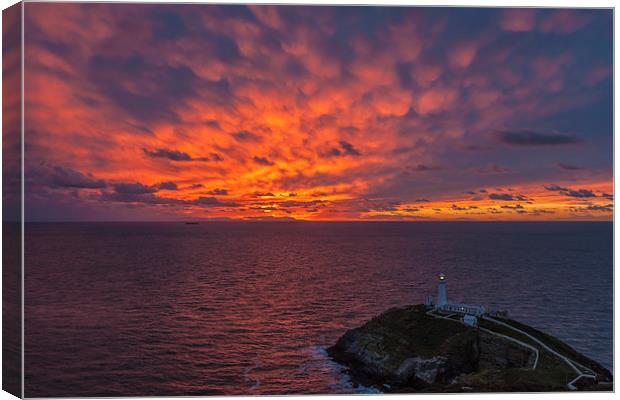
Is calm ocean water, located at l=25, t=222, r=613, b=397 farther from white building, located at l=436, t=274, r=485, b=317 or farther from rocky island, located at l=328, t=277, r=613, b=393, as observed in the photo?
white building, located at l=436, t=274, r=485, b=317

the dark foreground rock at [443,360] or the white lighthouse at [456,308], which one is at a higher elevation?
the white lighthouse at [456,308]

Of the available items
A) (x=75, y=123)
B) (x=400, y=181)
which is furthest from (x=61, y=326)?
(x=400, y=181)

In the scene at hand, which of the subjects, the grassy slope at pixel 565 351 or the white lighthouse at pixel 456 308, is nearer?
the grassy slope at pixel 565 351

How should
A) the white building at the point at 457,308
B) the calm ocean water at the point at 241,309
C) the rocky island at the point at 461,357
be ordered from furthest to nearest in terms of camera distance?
the white building at the point at 457,308
the calm ocean water at the point at 241,309
the rocky island at the point at 461,357

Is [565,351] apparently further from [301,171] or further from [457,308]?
[301,171]

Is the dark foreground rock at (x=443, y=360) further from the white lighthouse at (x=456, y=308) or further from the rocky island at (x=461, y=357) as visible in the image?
the white lighthouse at (x=456, y=308)

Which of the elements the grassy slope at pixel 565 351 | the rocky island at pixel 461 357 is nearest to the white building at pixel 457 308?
the rocky island at pixel 461 357

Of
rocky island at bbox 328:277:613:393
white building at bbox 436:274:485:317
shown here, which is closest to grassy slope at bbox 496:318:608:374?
rocky island at bbox 328:277:613:393
